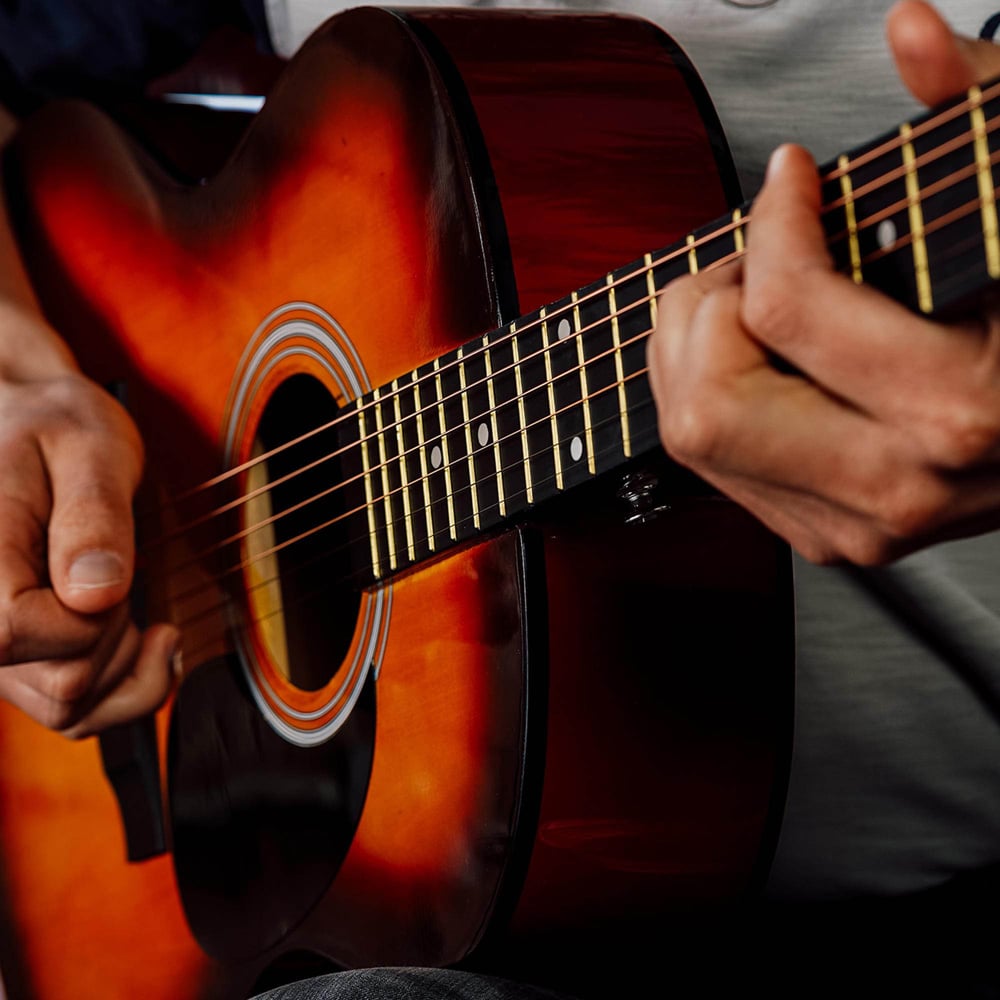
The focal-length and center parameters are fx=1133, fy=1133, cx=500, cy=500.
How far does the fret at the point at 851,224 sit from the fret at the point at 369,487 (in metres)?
0.35

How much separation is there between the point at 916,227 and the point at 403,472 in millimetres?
348

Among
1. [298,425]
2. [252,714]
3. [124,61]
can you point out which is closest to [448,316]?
[298,425]

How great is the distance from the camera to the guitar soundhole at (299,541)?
2.48 feet

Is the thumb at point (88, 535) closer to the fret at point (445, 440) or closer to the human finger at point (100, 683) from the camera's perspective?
the human finger at point (100, 683)

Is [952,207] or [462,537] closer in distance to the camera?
[952,207]

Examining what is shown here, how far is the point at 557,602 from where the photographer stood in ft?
1.94

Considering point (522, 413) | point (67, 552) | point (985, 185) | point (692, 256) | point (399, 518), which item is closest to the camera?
point (985, 185)

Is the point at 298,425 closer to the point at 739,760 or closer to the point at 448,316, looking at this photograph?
the point at 448,316

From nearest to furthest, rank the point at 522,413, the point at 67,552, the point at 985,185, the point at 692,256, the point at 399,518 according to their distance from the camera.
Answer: the point at 985,185 < the point at 692,256 < the point at 522,413 < the point at 399,518 < the point at 67,552

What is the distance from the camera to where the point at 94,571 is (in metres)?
0.77

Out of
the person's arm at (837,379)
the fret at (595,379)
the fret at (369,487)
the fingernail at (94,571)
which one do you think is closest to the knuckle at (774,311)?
the person's arm at (837,379)

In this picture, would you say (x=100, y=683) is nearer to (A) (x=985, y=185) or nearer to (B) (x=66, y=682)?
(B) (x=66, y=682)

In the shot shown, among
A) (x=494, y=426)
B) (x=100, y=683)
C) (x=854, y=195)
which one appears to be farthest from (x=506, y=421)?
(x=100, y=683)

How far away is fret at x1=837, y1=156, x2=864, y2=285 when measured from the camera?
41 cm
